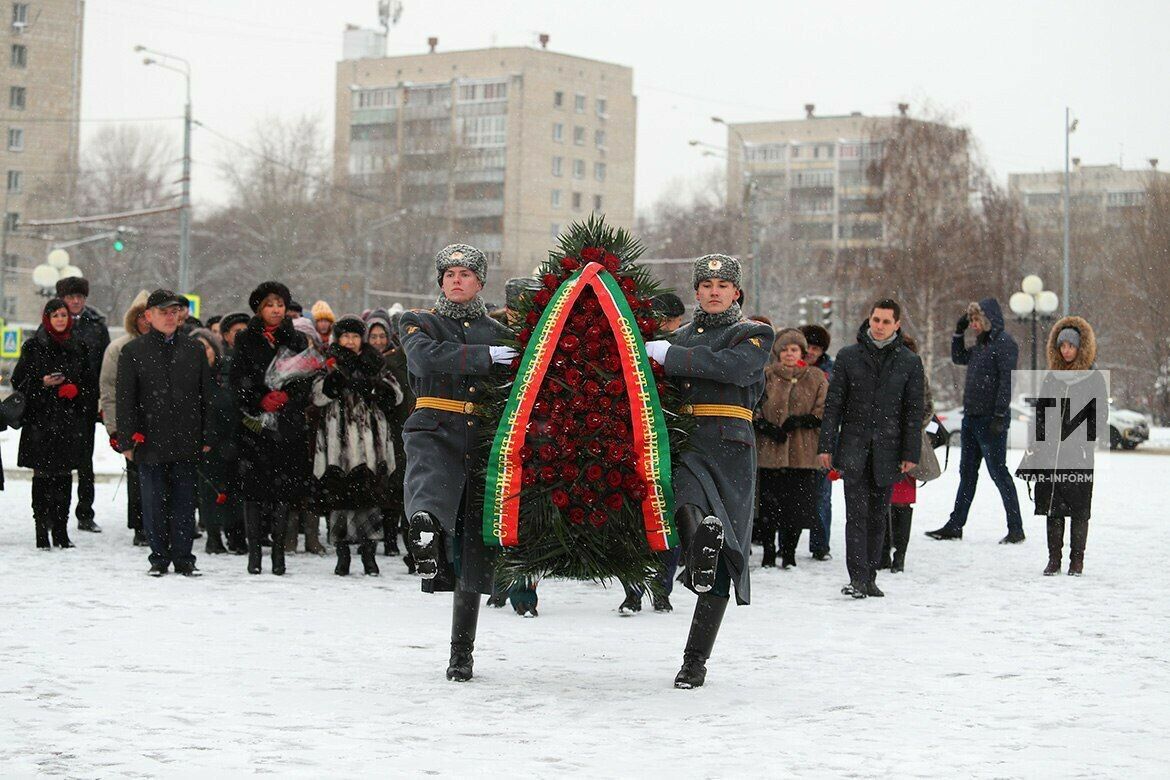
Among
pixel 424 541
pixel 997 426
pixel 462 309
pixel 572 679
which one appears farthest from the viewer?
pixel 997 426

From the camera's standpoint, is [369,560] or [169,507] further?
[369,560]

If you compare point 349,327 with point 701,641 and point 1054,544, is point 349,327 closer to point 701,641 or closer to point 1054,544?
point 701,641

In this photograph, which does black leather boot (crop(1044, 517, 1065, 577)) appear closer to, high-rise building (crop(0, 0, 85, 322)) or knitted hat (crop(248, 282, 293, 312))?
knitted hat (crop(248, 282, 293, 312))

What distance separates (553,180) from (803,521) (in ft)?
296

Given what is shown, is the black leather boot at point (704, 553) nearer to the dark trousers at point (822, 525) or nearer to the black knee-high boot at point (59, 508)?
the dark trousers at point (822, 525)

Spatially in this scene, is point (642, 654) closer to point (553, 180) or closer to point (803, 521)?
point (803, 521)

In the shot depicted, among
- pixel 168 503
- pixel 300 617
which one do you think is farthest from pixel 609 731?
pixel 168 503

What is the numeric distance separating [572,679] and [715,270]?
80.3 inches

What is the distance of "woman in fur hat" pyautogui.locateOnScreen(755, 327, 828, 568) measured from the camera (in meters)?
13.0

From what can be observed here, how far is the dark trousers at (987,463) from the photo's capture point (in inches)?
591

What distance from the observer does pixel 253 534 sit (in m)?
12.1

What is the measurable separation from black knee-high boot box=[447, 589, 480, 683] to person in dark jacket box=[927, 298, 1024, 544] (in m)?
8.14

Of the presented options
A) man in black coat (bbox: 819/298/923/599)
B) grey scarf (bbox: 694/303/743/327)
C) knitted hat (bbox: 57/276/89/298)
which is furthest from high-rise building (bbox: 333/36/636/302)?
grey scarf (bbox: 694/303/743/327)

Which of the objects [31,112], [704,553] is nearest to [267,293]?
[704,553]
